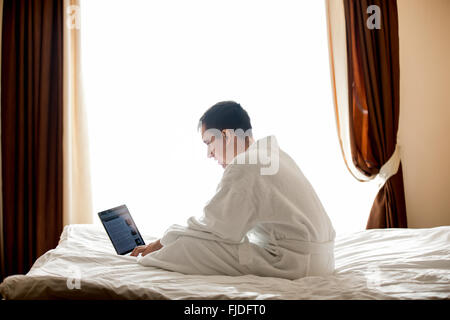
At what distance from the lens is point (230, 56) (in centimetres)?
313

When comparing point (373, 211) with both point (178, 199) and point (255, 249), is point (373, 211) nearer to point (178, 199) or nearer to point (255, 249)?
point (178, 199)

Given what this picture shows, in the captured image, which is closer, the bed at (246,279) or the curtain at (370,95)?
the bed at (246,279)

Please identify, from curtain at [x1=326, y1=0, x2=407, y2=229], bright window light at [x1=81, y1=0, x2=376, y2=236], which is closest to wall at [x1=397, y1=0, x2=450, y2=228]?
curtain at [x1=326, y1=0, x2=407, y2=229]

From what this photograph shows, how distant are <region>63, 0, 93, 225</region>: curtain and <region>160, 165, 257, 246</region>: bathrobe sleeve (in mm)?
1700

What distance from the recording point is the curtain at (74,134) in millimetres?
2938

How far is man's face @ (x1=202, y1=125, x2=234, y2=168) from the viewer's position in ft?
5.54

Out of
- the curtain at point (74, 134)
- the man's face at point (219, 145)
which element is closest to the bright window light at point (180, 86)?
the curtain at point (74, 134)

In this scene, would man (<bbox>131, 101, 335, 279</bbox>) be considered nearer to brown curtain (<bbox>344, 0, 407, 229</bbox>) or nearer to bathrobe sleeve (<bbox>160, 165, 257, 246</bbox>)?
bathrobe sleeve (<bbox>160, 165, 257, 246</bbox>)

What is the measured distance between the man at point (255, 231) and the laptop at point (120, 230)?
25 centimetres

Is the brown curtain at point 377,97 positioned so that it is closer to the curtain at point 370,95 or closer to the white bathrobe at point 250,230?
the curtain at point 370,95


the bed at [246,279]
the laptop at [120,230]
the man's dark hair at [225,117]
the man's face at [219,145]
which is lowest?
the bed at [246,279]

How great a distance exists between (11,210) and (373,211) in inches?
102
